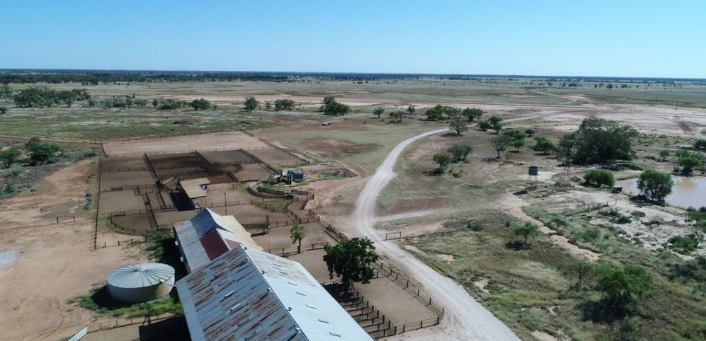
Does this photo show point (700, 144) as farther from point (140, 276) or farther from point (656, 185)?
point (140, 276)

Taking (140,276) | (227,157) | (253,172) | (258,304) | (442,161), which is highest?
(258,304)

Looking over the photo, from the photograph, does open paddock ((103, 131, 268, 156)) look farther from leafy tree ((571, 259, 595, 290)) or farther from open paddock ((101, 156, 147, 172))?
leafy tree ((571, 259, 595, 290))

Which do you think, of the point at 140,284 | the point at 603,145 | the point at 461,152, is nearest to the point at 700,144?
the point at 603,145

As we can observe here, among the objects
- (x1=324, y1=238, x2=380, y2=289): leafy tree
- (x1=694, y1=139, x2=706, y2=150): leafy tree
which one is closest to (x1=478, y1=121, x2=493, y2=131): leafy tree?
(x1=694, y1=139, x2=706, y2=150): leafy tree

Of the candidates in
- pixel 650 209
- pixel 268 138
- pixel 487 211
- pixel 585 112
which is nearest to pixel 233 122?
pixel 268 138

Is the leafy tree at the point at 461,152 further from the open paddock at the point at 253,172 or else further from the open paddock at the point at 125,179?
the open paddock at the point at 125,179

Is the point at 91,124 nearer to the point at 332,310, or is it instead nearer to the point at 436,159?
the point at 436,159
